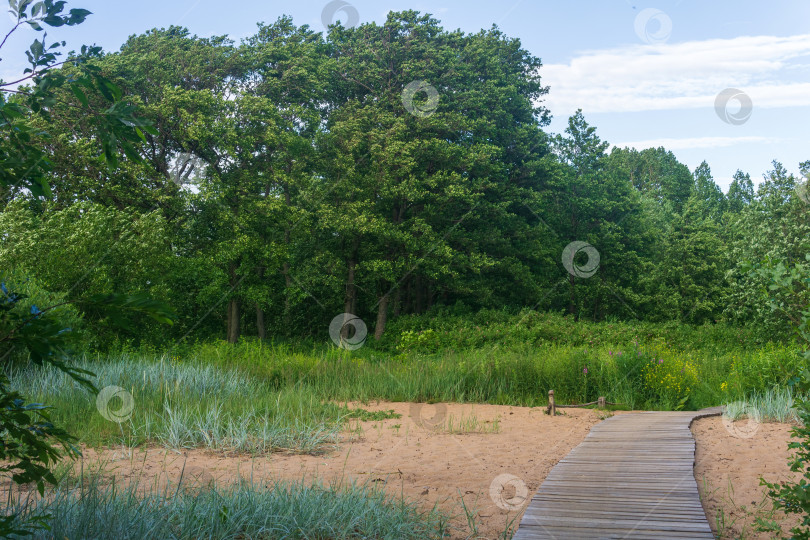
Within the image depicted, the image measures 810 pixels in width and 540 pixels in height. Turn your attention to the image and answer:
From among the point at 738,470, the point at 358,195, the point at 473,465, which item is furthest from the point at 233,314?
the point at 738,470

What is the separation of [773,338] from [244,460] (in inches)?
675

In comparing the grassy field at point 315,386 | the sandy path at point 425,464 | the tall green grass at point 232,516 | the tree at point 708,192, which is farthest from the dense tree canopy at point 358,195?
the tree at point 708,192

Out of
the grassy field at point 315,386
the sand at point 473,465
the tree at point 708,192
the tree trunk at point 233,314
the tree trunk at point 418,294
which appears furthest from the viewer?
the tree at point 708,192

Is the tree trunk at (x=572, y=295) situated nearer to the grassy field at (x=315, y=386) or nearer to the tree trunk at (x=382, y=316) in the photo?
the tree trunk at (x=382, y=316)

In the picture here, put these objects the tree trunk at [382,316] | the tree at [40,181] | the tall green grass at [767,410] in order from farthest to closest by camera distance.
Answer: the tree trunk at [382,316], the tall green grass at [767,410], the tree at [40,181]

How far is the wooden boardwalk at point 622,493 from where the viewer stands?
3598mm

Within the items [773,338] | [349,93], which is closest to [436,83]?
[349,93]

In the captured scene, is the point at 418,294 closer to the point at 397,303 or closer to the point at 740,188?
the point at 397,303

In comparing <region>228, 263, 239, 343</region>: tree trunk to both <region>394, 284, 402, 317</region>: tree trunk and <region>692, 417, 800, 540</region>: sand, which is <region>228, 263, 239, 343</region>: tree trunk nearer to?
<region>394, 284, 402, 317</region>: tree trunk

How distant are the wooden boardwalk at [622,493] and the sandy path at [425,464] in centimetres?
28

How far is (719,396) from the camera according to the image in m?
9.60

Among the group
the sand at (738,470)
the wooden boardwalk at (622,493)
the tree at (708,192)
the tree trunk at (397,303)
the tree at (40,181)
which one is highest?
the tree at (708,192)

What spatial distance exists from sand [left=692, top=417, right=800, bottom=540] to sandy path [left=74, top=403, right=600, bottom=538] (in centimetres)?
121

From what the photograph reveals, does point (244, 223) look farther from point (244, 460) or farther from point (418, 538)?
point (418, 538)
